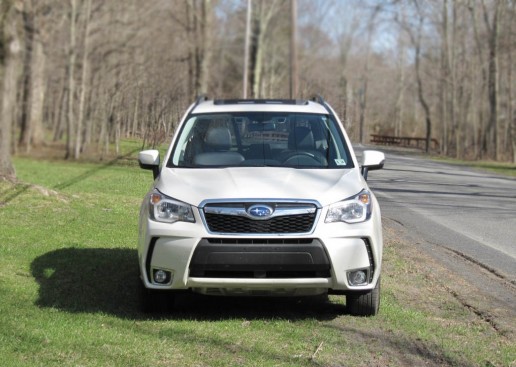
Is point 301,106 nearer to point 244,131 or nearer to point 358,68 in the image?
point 244,131

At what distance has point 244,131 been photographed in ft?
24.1

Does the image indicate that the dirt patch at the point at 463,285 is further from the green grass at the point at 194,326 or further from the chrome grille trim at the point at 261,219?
the chrome grille trim at the point at 261,219

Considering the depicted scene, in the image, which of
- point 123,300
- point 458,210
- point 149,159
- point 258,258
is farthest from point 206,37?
point 258,258

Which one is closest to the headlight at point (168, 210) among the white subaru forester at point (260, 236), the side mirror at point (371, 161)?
the white subaru forester at point (260, 236)

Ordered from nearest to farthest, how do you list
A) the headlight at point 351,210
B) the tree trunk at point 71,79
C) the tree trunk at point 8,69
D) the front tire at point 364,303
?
the headlight at point 351,210 → the front tire at point 364,303 → the tree trunk at point 8,69 → the tree trunk at point 71,79

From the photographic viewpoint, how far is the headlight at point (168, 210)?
5.81 meters

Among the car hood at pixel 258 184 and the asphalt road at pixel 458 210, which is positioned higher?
the car hood at pixel 258 184

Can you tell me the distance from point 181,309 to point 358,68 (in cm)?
7624

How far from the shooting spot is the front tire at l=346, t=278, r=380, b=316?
623 centimetres

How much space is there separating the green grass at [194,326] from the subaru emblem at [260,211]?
89cm

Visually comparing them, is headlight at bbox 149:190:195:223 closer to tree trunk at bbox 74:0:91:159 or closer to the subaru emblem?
the subaru emblem

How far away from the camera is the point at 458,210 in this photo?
50.1 feet

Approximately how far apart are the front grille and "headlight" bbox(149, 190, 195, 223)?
0.64 feet

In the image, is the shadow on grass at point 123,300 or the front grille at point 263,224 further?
the shadow on grass at point 123,300
